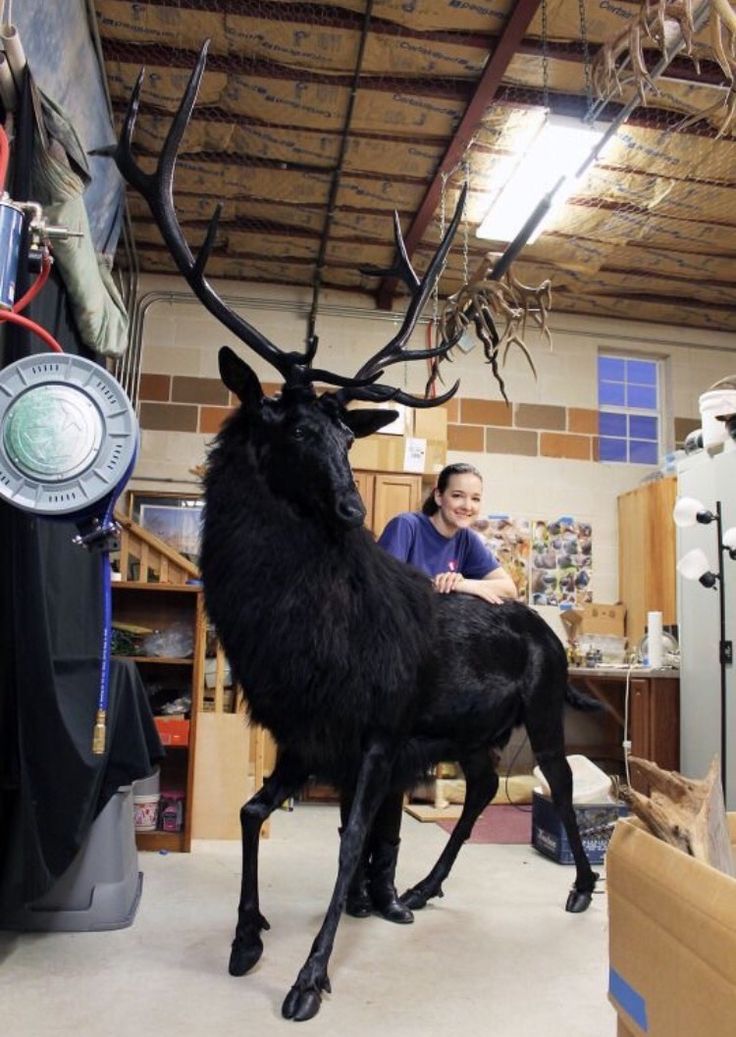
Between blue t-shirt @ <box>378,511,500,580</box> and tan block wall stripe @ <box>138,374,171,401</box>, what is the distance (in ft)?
11.4

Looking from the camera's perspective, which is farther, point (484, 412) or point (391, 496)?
point (484, 412)

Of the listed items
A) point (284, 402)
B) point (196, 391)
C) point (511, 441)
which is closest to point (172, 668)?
point (284, 402)

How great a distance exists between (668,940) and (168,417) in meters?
5.51

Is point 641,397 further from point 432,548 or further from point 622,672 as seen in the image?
point 432,548

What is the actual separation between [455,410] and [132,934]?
15.2ft

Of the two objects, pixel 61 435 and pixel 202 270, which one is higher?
pixel 202 270

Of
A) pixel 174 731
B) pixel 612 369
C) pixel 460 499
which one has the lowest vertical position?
pixel 174 731

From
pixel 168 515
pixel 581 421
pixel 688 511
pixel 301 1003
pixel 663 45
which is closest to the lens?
pixel 301 1003

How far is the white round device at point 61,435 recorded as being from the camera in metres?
1.61

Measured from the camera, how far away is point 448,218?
532 cm

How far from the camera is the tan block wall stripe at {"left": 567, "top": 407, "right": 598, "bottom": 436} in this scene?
6.53 meters

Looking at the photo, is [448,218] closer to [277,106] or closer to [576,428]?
[277,106]

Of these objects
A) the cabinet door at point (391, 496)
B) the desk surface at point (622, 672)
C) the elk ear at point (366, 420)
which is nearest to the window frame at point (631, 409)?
the cabinet door at point (391, 496)

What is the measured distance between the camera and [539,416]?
255 inches
